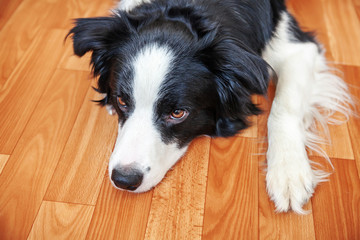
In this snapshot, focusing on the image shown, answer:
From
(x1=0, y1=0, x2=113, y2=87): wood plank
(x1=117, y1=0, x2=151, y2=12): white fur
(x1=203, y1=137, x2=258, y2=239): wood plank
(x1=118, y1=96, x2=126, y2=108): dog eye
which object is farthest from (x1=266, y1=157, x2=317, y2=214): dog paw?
(x1=0, y1=0, x2=113, y2=87): wood plank

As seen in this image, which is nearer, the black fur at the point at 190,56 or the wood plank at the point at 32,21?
the black fur at the point at 190,56

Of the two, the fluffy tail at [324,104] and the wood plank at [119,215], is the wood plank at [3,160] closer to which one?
the wood plank at [119,215]

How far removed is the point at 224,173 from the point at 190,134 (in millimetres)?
284

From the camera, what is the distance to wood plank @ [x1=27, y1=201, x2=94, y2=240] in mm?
1737

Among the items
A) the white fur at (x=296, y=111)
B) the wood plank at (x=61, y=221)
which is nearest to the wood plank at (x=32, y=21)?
the wood plank at (x=61, y=221)

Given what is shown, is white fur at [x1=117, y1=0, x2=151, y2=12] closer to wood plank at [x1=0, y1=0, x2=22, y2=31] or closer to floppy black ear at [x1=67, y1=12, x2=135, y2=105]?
floppy black ear at [x1=67, y1=12, x2=135, y2=105]

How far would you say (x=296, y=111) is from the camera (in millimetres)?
2135

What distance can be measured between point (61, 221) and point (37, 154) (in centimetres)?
49

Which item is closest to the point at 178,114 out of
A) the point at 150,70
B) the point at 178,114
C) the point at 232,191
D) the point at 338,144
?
the point at 178,114

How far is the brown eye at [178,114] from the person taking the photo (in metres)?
1.80

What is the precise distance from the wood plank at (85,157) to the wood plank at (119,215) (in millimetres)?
69

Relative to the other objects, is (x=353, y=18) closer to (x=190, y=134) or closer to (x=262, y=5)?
(x=262, y=5)

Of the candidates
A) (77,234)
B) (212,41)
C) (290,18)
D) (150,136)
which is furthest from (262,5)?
(77,234)

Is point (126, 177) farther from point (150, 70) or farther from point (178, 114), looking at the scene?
point (150, 70)
